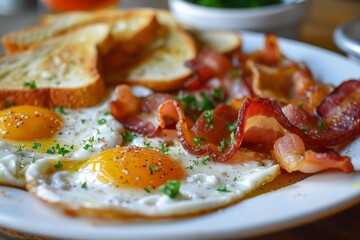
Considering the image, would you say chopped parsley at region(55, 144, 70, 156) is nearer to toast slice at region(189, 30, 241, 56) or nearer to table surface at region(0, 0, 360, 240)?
table surface at region(0, 0, 360, 240)

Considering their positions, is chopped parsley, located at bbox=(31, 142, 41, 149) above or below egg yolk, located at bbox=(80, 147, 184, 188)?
below

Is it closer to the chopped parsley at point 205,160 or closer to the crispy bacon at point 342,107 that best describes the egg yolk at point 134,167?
the chopped parsley at point 205,160

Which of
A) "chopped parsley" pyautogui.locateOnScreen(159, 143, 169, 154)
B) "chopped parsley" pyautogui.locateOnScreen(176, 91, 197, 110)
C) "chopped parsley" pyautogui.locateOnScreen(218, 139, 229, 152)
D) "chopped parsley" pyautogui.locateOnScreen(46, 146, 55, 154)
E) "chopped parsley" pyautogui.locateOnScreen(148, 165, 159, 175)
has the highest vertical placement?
"chopped parsley" pyautogui.locateOnScreen(148, 165, 159, 175)

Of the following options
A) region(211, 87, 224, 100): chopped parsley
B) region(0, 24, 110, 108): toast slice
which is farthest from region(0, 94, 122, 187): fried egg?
region(211, 87, 224, 100): chopped parsley

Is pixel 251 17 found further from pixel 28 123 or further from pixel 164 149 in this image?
pixel 28 123

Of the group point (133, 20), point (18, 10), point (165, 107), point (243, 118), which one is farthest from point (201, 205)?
point (18, 10)

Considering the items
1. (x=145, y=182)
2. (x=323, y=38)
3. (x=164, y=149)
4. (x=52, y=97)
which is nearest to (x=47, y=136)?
(x=52, y=97)

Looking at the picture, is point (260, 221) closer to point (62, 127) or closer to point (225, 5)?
point (62, 127)

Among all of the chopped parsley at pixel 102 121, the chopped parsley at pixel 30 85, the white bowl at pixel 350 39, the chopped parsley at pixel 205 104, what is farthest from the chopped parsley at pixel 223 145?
the white bowl at pixel 350 39
